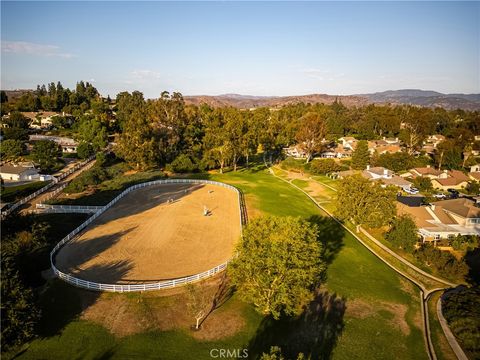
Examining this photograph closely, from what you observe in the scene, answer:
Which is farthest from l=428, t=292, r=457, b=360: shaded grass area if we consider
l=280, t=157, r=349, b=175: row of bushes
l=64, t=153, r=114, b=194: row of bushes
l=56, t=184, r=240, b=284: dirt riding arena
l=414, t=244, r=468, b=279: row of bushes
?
l=280, t=157, r=349, b=175: row of bushes

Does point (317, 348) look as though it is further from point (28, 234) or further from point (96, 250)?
point (28, 234)

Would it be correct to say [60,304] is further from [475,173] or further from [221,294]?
[475,173]

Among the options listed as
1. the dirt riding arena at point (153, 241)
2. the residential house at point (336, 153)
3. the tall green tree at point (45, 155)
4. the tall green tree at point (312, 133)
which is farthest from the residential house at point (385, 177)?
the tall green tree at point (45, 155)

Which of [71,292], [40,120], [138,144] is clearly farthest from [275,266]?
[40,120]

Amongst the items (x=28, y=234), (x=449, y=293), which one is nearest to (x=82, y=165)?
(x=28, y=234)

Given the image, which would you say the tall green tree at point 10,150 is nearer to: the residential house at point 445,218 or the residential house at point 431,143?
the residential house at point 445,218

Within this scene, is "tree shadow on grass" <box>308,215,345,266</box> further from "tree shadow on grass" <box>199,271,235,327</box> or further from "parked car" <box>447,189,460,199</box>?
"parked car" <box>447,189,460,199</box>
